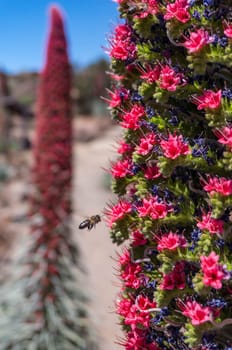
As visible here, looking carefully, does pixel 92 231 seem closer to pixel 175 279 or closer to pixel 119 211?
pixel 119 211

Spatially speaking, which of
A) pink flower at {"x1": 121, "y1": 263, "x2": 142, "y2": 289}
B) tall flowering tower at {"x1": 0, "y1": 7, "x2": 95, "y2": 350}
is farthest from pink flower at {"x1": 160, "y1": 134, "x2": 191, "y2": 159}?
tall flowering tower at {"x1": 0, "y1": 7, "x2": 95, "y2": 350}

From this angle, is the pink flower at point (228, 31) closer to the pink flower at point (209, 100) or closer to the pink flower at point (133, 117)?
the pink flower at point (209, 100)

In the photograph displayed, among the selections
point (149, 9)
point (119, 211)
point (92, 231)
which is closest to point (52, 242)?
point (119, 211)

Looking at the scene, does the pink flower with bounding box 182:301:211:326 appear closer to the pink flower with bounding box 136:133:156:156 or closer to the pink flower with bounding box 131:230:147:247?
the pink flower with bounding box 131:230:147:247

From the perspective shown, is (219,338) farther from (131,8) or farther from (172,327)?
(131,8)

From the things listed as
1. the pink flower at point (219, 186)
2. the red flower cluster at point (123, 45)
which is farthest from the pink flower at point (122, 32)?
the pink flower at point (219, 186)

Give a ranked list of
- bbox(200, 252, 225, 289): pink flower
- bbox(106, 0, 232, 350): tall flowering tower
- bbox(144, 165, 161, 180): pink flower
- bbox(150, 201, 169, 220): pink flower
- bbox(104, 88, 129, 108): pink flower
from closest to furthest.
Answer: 1. bbox(200, 252, 225, 289): pink flower
2. bbox(106, 0, 232, 350): tall flowering tower
3. bbox(150, 201, 169, 220): pink flower
4. bbox(144, 165, 161, 180): pink flower
5. bbox(104, 88, 129, 108): pink flower
